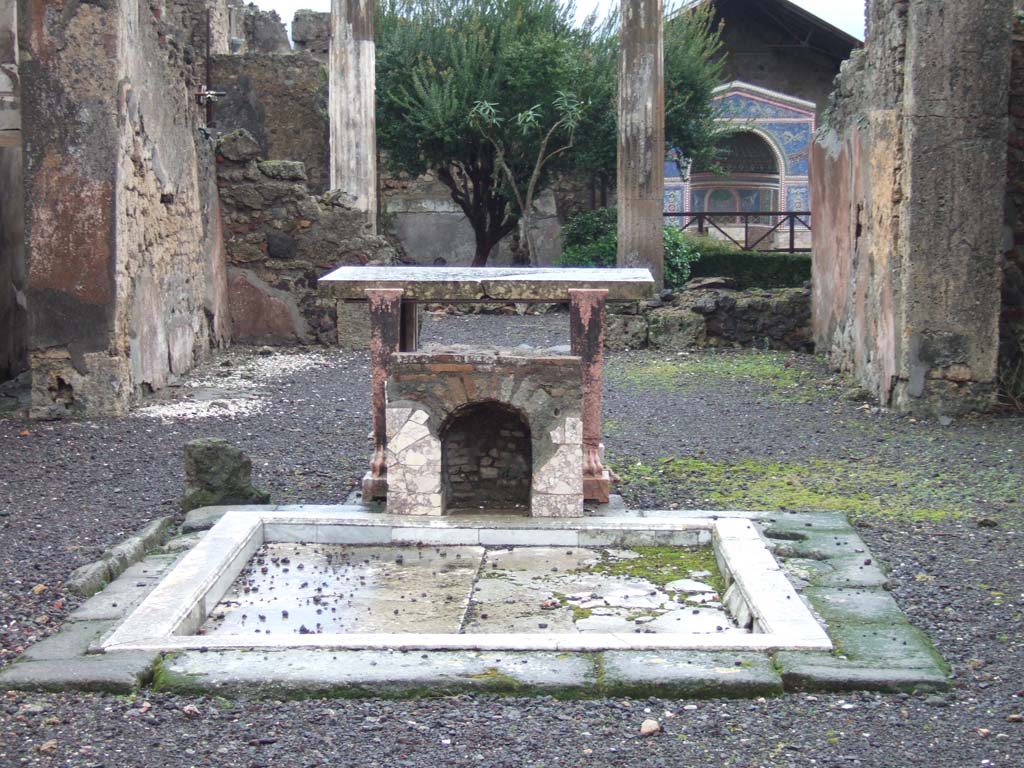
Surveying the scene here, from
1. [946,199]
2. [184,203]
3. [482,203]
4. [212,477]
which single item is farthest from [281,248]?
[212,477]

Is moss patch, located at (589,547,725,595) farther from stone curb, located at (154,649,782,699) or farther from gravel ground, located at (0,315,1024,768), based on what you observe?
stone curb, located at (154,649,782,699)

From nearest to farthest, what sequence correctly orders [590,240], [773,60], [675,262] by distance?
[675,262]
[590,240]
[773,60]

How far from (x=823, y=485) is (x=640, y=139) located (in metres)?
8.42

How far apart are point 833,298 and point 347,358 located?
4.54 metres

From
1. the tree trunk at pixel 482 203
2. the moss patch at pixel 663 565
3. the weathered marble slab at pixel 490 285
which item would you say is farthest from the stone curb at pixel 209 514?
the tree trunk at pixel 482 203

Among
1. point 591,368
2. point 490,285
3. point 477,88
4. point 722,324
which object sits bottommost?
point 722,324

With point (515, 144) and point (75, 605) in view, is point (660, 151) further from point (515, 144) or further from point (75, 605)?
point (75, 605)

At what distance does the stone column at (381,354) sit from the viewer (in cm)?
596

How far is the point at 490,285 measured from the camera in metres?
5.89

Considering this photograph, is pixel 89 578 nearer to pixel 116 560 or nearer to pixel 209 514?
pixel 116 560

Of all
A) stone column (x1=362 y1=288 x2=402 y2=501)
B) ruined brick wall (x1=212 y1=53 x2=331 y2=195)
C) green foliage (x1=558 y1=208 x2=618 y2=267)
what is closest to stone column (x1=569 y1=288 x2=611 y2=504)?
stone column (x1=362 y1=288 x2=402 y2=501)

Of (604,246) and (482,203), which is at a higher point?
(482,203)

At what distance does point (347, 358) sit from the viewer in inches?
490

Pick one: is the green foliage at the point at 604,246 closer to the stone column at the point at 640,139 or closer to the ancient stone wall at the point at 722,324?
the stone column at the point at 640,139
